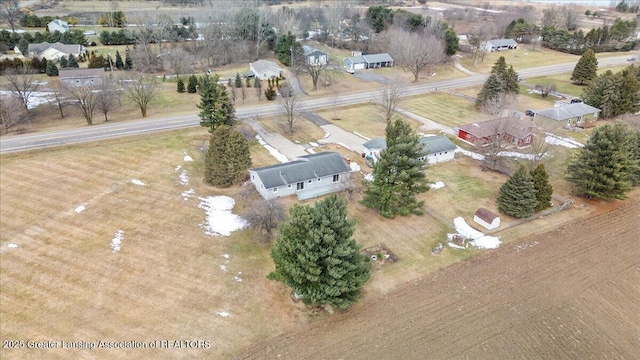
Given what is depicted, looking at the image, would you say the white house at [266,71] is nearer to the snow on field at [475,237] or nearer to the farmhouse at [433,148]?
the farmhouse at [433,148]

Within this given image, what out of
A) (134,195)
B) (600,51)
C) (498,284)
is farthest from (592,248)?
(600,51)

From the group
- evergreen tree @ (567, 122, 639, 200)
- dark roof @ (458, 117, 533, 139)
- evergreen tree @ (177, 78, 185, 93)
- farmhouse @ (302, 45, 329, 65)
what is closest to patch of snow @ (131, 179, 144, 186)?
evergreen tree @ (177, 78, 185, 93)

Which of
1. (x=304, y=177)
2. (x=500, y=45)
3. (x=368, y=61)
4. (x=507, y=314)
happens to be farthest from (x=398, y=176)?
(x=500, y=45)

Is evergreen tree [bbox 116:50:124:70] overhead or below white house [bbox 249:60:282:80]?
overhead

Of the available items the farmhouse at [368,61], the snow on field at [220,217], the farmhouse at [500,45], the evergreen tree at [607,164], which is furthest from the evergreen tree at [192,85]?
the farmhouse at [500,45]

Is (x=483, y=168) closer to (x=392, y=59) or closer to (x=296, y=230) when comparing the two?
(x=296, y=230)

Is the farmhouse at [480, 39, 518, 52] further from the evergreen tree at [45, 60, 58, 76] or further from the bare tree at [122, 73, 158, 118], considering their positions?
the evergreen tree at [45, 60, 58, 76]
